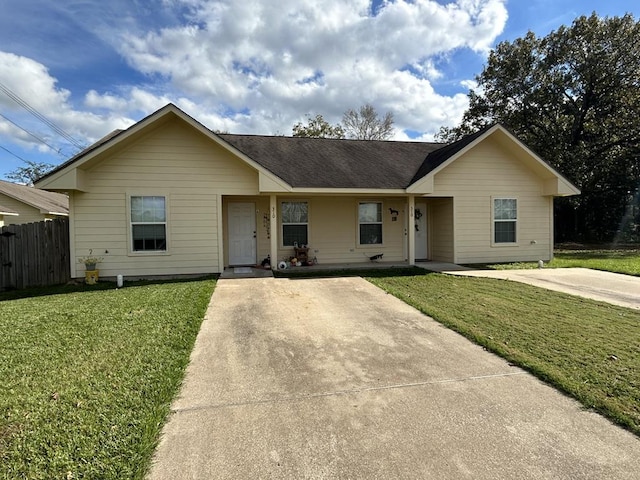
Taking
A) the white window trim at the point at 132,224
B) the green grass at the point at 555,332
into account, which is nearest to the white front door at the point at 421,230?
the green grass at the point at 555,332

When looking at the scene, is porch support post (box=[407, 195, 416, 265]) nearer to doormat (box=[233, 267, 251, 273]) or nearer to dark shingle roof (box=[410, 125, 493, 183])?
dark shingle roof (box=[410, 125, 493, 183])

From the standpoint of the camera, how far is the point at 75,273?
9641 millimetres

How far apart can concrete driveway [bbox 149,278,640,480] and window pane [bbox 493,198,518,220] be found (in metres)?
8.64

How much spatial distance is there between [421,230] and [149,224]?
9132mm

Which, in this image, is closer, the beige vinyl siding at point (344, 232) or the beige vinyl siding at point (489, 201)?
the beige vinyl siding at point (489, 201)

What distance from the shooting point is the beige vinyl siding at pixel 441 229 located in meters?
12.2

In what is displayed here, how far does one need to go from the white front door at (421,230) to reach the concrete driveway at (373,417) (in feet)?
27.9

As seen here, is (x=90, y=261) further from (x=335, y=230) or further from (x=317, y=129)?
(x=317, y=129)

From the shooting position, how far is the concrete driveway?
2387 millimetres

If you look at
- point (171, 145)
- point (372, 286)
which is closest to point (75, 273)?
point (171, 145)

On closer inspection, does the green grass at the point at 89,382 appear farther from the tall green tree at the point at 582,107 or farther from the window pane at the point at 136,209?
the tall green tree at the point at 582,107

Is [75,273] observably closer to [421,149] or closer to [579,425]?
[579,425]

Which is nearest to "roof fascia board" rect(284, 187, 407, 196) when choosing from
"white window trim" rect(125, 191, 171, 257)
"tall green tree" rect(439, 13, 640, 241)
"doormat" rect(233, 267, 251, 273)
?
"doormat" rect(233, 267, 251, 273)

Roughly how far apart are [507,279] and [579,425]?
6.95 meters
